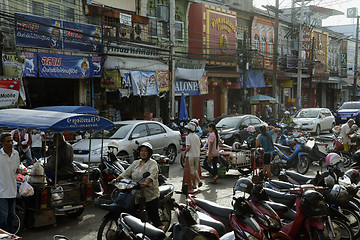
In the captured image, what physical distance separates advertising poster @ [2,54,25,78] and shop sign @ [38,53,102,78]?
3.31 ft

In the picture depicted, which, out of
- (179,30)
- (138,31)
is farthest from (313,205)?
(179,30)

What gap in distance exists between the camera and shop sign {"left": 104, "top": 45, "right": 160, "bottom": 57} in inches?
784

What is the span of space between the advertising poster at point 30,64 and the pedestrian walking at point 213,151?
8.90 metres

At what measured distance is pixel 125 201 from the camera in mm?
5777

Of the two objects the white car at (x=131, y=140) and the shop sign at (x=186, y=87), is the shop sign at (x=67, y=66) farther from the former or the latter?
the shop sign at (x=186, y=87)

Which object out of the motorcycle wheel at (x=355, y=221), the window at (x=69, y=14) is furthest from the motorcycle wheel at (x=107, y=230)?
the window at (x=69, y=14)

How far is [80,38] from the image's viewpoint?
18359 millimetres

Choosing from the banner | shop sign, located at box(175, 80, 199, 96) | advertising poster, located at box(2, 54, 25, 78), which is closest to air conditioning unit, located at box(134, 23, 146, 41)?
shop sign, located at box(175, 80, 199, 96)

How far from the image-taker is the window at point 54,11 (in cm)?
1828

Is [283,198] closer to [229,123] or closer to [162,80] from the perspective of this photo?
[229,123]

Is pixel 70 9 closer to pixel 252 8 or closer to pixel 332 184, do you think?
pixel 332 184

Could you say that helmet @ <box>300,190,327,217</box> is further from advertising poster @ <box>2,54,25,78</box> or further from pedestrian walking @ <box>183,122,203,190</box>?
advertising poster @ <box>2,54,25,78</box>

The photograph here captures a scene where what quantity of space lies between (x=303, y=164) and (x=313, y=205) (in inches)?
290

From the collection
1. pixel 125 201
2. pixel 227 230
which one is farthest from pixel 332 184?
pixel 125 201
